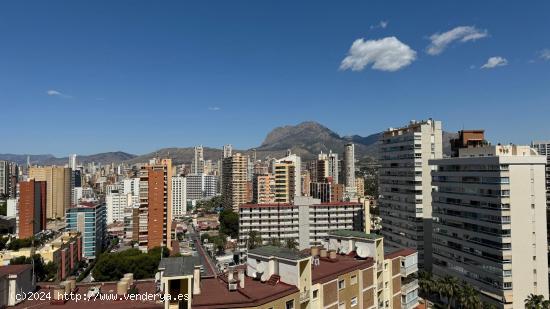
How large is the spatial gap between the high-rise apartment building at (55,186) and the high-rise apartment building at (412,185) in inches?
5533

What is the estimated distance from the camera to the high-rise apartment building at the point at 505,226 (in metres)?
50.3

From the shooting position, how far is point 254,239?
100 metres

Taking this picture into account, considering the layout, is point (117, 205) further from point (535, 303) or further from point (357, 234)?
point (535, 303)

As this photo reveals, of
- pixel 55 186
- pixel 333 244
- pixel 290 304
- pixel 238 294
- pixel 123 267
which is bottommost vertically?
pixel 123 267

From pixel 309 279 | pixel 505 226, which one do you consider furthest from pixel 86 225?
pixel 505 226

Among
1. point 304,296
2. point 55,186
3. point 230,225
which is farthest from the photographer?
point 55,186

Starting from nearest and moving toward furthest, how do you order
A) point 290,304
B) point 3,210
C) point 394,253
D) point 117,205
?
point 290,304 < point 394,253 < point 3,210 < point 117,205

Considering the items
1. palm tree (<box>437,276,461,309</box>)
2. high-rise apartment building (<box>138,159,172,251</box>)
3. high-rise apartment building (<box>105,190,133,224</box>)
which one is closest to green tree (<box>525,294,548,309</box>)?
palm tree (<box>437,276,461,309</box>)

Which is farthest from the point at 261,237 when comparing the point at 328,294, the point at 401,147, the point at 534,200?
the point at 328,294

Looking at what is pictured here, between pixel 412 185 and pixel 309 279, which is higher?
pixel 412 185

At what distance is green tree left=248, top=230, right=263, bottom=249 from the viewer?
98.9 meters

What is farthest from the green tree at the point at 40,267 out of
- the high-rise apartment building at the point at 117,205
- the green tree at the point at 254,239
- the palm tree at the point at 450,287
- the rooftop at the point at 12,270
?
the high-rise apartment building at the point at 117,205

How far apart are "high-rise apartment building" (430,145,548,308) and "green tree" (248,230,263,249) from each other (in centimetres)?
5275

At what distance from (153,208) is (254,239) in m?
26.6
